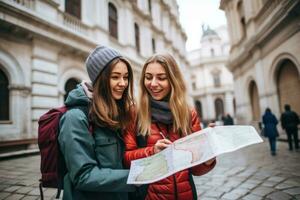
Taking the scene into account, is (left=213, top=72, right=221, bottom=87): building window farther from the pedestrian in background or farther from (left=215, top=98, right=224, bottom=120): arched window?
the pedestrian in background

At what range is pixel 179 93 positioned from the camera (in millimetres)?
1917

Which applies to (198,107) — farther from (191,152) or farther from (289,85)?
(191,152)

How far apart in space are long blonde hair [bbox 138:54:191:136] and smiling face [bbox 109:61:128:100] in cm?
28

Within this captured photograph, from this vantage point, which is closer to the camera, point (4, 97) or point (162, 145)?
point (162, 145)

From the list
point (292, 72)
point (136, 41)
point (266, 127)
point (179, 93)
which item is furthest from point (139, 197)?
point (136, 41)

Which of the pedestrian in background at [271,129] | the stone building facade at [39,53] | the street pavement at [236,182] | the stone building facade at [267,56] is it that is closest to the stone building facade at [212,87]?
the stone building facade at [267,56]

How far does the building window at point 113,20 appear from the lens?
13.7 meters

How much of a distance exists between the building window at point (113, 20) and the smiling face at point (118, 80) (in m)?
12.7

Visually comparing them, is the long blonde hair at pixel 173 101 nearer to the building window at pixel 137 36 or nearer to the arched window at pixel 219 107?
the building window at pixel 137 36

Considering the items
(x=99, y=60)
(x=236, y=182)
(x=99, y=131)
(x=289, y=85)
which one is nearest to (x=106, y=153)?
(x=99, y=131)

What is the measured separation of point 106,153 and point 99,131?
15 cm

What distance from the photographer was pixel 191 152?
1268 mm

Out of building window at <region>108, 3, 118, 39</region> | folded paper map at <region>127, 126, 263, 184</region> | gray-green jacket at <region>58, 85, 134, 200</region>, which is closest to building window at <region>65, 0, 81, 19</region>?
building window at <region>108, 3, 118, 39</region>

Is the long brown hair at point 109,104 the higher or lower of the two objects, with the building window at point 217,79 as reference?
lower
